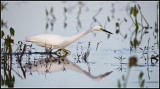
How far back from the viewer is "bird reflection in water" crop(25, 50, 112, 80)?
6057 millimetres

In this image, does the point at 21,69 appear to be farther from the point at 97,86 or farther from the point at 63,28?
the point at 63,28

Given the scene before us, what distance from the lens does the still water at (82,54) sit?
5.58 meters

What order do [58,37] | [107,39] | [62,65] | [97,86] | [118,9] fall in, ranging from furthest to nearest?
1. [118,9]
2. [107,39]
3. [58,37]
4. [62,65]
5. [97,86]

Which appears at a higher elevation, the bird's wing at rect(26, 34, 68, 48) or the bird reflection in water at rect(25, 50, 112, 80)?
the bird's wing at rect(26, 34, 68, 48)

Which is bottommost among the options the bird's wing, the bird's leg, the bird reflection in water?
the bird reflection in water

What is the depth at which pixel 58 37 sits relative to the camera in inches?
301

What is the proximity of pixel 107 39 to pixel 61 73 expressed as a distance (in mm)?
3769

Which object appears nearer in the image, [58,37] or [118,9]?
[58,37]

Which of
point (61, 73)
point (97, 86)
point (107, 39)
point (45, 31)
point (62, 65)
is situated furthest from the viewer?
point (45, 31)

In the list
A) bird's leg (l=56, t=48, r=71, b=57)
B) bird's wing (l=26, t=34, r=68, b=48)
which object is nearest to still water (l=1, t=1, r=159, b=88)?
bird's leg (l=56, t=48, r=71, b=57)

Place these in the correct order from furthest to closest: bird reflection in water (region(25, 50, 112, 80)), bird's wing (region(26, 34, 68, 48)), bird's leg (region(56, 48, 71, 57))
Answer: bird's leg (region(56, 48, 71, 57)) < bird's wing (region(26, 34, 68, 48)) < bird reflection in water (region(25, 50, 112, 80))

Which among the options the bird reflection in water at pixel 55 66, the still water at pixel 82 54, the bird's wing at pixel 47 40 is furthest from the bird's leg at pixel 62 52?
the bird reflection in water at pixel 55 66

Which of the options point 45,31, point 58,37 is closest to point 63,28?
point 45,31

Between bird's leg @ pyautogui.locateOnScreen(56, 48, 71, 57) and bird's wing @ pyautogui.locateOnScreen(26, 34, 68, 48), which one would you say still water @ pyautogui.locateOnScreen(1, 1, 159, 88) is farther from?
bird's wing @ pyautogui.locateOnScreen(26, 34, 68, 48)
